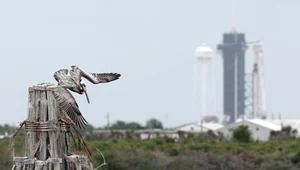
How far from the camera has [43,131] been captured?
925cm

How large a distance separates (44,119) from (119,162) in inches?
1293

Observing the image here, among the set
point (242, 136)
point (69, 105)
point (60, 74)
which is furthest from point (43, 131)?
point (242, 136)

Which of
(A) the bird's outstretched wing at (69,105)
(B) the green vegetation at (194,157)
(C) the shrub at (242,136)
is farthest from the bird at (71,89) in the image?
(C) the shrub at (242,136)

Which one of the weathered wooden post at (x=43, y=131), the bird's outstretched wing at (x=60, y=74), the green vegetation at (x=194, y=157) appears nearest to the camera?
the weathered wooden post at (x=43, y=131)

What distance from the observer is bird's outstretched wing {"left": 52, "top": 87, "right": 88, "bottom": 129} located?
30.5 ft

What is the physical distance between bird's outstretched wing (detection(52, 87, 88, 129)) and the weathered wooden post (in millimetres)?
40

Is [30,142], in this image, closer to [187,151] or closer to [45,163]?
[45,163]

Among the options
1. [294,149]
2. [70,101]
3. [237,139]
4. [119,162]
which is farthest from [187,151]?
[70,101]

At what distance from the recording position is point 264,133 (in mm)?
114188

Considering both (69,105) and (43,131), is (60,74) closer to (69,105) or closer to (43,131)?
(69,105)

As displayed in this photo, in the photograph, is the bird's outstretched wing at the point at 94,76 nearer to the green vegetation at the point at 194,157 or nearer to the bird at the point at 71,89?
the bird at the point at 71,89

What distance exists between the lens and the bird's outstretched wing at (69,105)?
9305mm

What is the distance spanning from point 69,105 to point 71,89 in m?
0.13

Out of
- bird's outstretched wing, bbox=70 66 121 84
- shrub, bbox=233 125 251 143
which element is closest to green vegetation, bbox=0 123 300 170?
shrub, bbox=233 125 251 143
